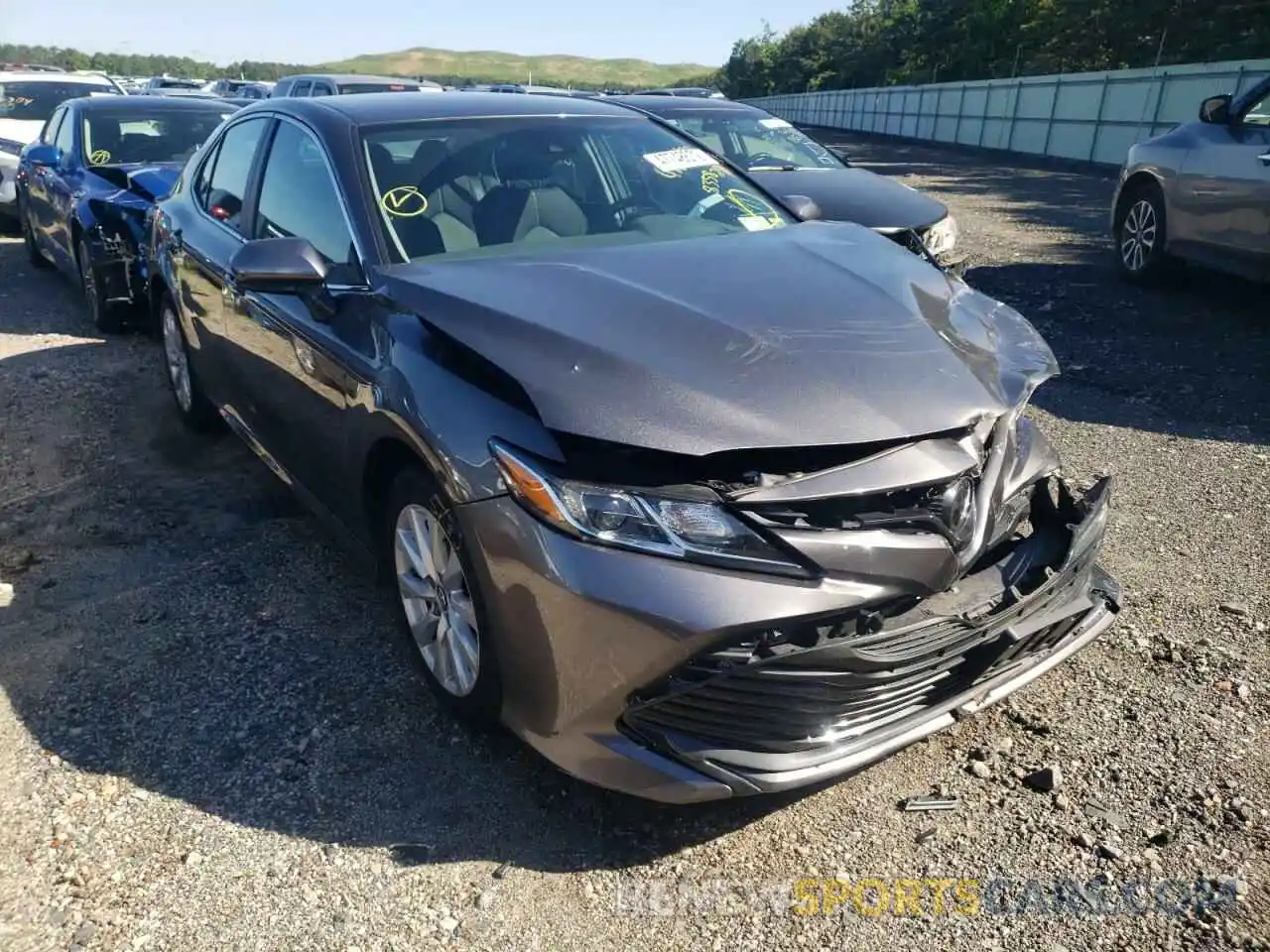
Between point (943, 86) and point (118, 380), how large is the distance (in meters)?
34.4

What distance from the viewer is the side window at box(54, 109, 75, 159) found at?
324 inches

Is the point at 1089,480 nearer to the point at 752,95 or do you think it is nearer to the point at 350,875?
the point at 350,875

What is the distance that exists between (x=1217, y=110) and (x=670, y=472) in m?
6.82

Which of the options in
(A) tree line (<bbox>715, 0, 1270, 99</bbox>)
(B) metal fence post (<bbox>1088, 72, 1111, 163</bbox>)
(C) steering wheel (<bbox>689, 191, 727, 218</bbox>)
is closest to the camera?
(C) steering wheel (<bbox>689, 191, 727, 218</bbox>)

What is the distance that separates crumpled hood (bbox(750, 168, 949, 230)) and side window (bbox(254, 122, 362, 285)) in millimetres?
3727

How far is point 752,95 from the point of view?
87.1 m

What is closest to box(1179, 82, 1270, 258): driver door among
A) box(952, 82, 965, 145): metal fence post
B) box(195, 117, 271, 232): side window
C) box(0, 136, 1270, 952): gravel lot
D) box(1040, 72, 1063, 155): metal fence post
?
box(0, 136, 1270, 952): gravel lot

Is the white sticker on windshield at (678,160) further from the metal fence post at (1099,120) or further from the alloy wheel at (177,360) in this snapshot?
the metal fence post at (1099,120)

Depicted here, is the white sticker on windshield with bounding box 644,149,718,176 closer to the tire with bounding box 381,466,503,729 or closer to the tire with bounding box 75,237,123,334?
the tire with bounding box 381,466,503,729

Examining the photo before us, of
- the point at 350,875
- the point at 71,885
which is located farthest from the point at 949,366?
the point at 71,885

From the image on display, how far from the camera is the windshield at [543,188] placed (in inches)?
131

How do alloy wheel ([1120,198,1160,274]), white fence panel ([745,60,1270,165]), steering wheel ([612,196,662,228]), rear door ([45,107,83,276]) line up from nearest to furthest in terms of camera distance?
steering wheel ([612,196,662,228]) → rear door ([45,107,83,276]) → alloy wheel ([1120,198,1160,274]) → white fence panel ([745,60,1270,165])

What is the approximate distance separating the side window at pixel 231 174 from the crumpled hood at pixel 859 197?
3.54 metres

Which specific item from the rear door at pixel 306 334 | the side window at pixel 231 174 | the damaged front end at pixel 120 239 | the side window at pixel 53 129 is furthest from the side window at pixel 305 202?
the side window at pixel 53 129
